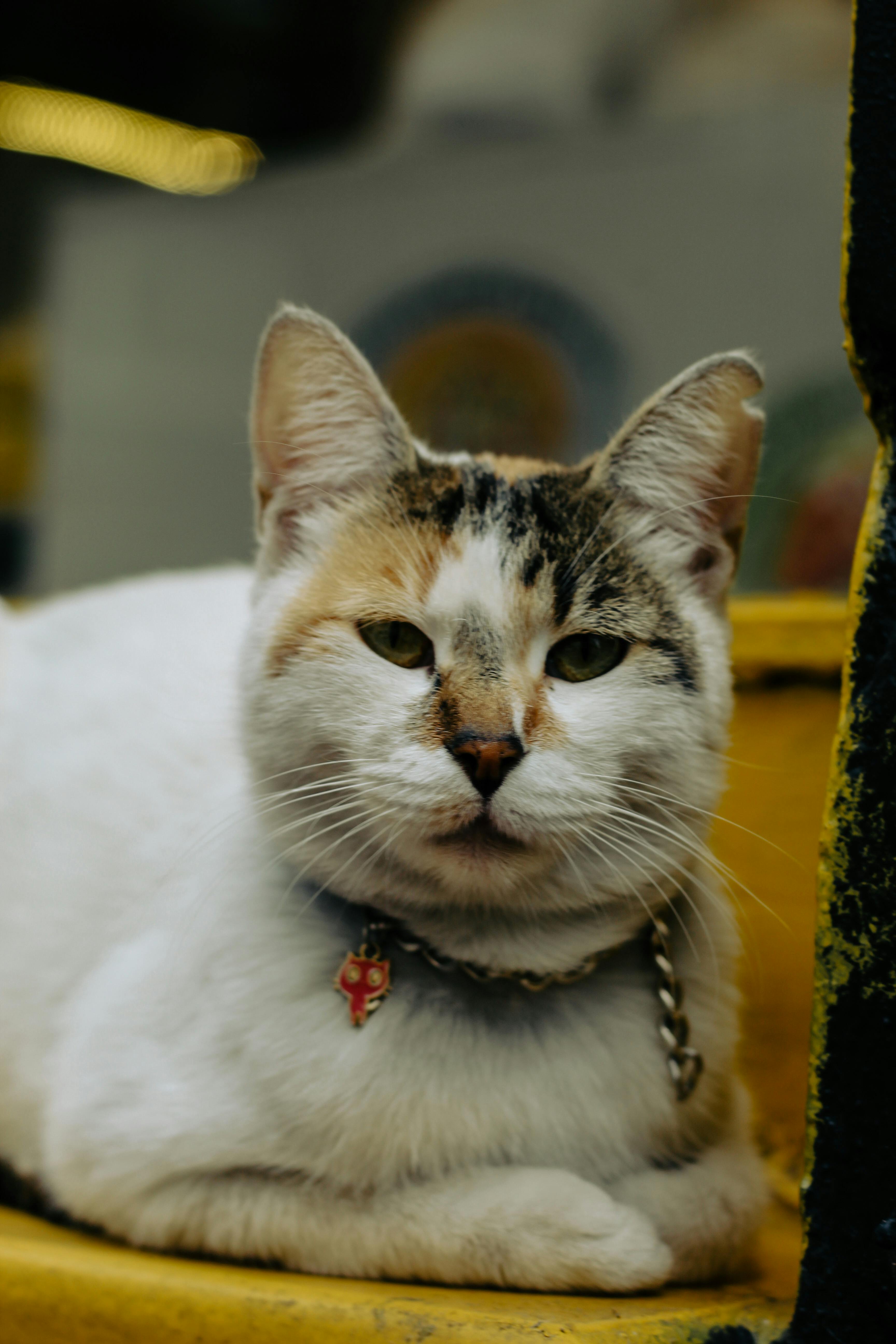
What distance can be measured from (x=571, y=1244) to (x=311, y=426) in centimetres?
76

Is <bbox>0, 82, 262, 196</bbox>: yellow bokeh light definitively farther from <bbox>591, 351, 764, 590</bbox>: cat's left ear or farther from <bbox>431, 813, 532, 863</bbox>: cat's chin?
<bbox>431, 813, 532, 863</bbox>: cat's chin

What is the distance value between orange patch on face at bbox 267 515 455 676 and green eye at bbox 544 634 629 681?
0.12m

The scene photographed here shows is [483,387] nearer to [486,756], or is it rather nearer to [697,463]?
[697,463]

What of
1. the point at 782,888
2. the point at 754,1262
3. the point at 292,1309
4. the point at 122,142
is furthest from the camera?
the point at 122,142

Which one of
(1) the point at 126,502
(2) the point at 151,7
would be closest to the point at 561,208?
(2) the point at 151,7

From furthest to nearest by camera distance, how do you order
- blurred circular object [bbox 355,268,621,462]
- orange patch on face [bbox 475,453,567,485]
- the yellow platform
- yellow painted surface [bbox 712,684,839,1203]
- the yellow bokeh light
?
the yellow bokeh light < blurred circular object [bbox 355,268,621,462] < yellow painted surface [bbox 712,684,839,1203] < orange patch on face [bbox 475,453,567,485] < the yellow platform

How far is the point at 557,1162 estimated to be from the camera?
92 centimetres

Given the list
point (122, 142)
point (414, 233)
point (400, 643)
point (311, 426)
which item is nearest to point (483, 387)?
point (414, 233)

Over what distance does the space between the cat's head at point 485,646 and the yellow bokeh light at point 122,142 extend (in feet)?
8.76

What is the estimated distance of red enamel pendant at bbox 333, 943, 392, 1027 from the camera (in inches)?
36.6

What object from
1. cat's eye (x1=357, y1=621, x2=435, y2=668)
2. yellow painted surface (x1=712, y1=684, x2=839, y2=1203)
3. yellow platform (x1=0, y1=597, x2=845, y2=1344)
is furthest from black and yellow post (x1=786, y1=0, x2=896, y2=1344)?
yellow painted surface (x1=712, y1=684, x2=839, y2=1203)

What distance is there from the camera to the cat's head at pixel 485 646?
0.81m

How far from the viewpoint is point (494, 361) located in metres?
3.07

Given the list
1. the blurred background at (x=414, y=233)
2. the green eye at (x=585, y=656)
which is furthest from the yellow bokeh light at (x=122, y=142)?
the green eye at (x=585, y=656)
